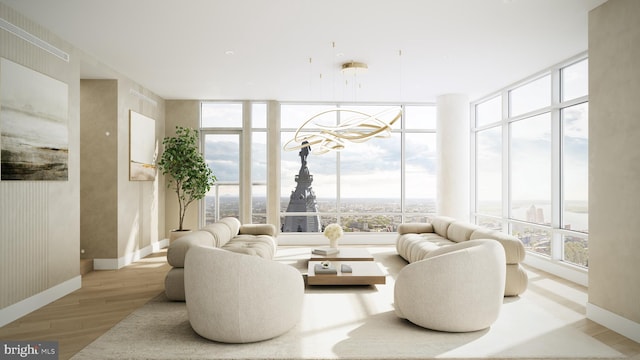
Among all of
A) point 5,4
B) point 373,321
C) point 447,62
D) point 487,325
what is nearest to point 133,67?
point 5,4

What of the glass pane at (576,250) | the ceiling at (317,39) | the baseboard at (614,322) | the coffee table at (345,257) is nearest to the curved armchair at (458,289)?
the baseboard at (614,322)

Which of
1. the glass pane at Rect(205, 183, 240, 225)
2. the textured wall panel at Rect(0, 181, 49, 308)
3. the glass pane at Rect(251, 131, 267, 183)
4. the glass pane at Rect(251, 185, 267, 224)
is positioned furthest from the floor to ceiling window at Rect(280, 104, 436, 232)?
the textured wall panel at Rect(0, 181, 49, 308)

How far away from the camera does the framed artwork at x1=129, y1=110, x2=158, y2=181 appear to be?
6.82 m

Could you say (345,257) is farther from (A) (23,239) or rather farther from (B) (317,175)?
(A) (23,239)

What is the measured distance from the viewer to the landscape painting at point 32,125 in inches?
155

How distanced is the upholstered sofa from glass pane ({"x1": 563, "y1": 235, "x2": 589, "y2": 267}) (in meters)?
1.30

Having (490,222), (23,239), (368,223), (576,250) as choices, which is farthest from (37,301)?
(490,222)

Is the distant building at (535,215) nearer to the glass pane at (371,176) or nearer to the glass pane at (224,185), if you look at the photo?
the glass pane at (371,176)

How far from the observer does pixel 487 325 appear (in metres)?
3.54

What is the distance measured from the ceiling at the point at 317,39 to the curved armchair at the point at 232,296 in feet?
7.86

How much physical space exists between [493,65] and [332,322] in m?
4.42

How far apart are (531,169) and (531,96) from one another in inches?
46.0

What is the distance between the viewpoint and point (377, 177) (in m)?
8.94

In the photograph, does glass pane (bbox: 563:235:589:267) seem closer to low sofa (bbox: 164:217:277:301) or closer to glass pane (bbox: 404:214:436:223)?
glass pane (bbox: 404:214:436:223)
